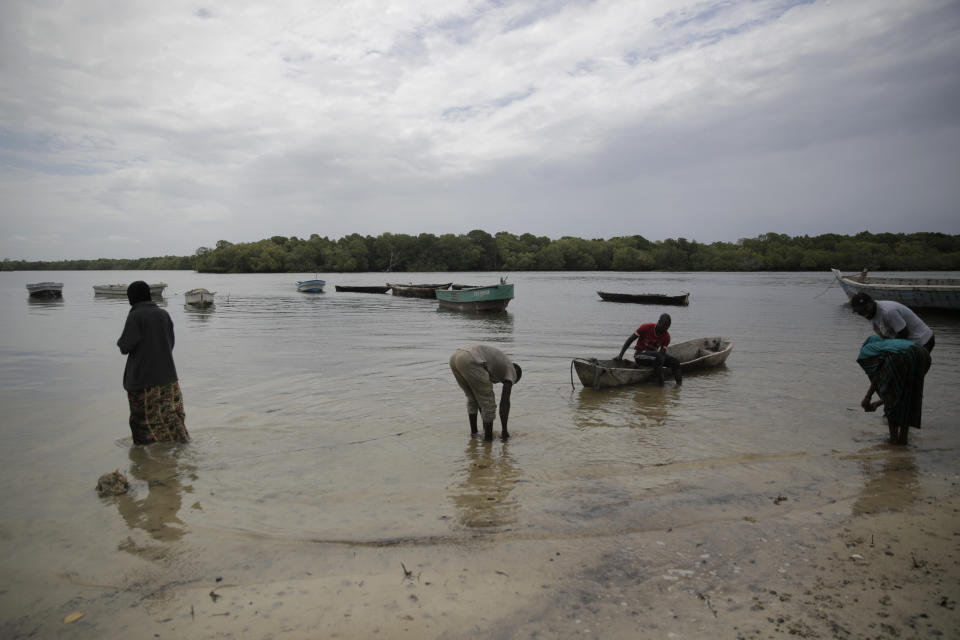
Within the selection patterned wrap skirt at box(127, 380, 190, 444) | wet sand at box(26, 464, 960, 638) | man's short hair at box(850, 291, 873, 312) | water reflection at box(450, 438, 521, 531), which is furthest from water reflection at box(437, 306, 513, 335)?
wet sand at box(26, 464, 960, 638)

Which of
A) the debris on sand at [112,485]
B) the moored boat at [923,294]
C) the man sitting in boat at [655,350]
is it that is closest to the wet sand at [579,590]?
the debris on sand at [112,485]

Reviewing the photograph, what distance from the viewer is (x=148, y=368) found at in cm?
680

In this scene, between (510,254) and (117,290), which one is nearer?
(117,290)

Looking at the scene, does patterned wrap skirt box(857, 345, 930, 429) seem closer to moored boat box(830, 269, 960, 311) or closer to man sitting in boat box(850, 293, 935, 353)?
man sitting in boat box(850, 293, 935, 353)

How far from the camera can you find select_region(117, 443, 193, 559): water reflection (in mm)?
5037

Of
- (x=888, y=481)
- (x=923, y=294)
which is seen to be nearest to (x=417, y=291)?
(x=923, y=294)

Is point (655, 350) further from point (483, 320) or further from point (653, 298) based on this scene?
point (653, 298)

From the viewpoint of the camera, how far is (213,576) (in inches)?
169

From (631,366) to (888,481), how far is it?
6150 mm

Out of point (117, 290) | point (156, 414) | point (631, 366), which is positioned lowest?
point (631, 366)

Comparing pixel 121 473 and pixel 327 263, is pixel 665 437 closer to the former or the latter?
pixel 121 473

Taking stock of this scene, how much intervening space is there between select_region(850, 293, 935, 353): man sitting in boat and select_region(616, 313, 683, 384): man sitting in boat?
4569 mm

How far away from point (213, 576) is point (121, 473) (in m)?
2.98

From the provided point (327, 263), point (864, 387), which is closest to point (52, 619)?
point (864, 387)
